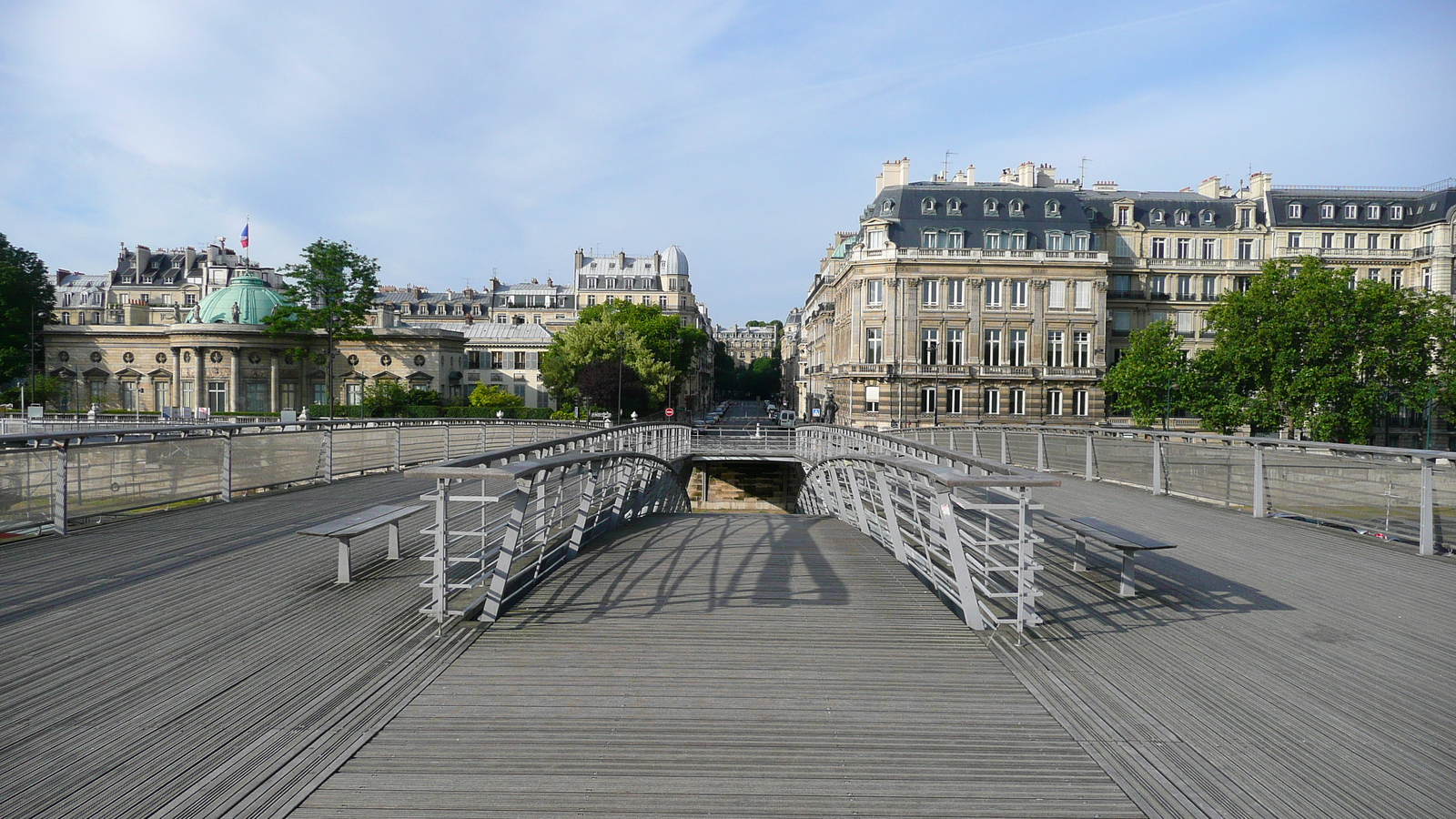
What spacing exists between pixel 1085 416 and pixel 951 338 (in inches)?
373

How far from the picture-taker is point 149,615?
19.9ft

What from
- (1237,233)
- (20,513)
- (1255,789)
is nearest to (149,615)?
(20,513)

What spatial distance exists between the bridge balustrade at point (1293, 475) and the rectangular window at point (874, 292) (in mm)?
32866

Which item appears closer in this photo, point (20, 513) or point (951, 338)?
point (20, 513)

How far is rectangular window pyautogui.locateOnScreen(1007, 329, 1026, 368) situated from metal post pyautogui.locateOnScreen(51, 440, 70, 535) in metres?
47.6

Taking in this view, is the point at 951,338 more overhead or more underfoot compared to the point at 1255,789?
more overhead

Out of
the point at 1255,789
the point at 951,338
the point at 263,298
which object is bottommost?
the point at 1255,789

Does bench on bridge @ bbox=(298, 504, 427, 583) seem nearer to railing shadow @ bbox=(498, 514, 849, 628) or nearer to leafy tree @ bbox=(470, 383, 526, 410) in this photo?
railing shadow @ bbox=(498, 514, 849, 628)

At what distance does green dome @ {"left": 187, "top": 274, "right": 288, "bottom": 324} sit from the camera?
6575cm

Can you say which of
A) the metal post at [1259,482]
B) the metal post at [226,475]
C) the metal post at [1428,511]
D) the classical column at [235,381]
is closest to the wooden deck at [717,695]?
the metal post at [1428,511]

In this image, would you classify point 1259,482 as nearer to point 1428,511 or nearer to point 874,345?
point 1428,511

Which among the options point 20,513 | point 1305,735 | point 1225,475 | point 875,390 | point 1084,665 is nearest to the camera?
point 1305,735

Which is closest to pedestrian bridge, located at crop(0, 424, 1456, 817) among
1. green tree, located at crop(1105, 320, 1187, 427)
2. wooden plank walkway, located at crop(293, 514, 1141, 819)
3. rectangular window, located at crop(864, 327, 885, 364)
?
wooden plank walkway, located at crop(293, 514, 1141, 819)

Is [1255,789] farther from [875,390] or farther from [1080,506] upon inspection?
[875,390]
